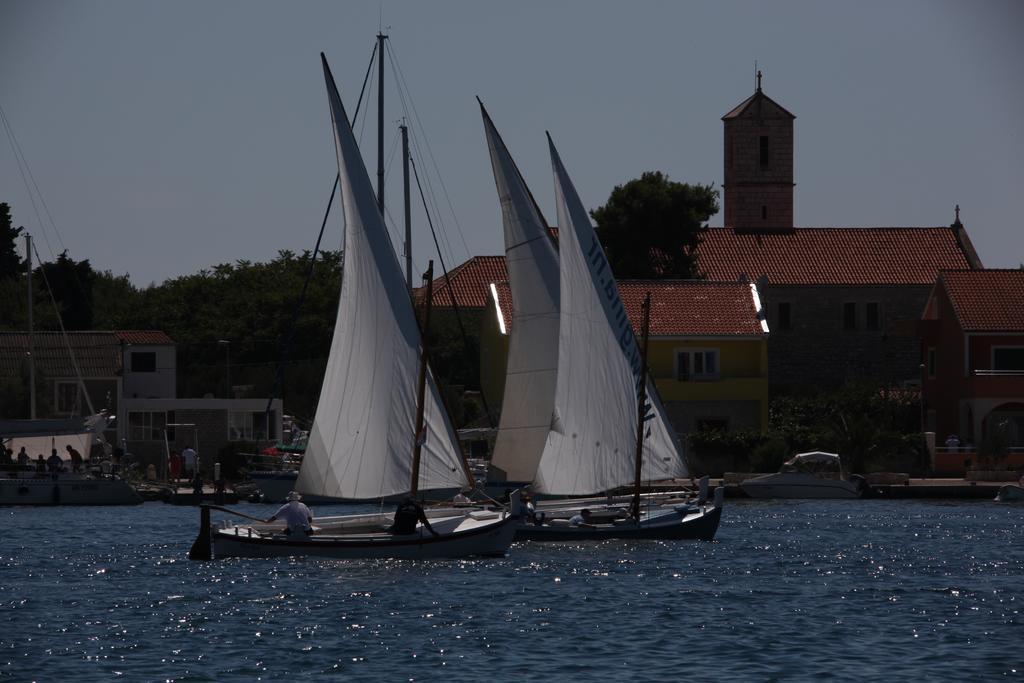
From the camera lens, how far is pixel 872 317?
309 ft

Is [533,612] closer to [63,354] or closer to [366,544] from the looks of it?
[366,544]

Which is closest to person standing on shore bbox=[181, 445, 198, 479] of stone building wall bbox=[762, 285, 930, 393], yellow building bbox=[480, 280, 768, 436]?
yellow building bbox=[480, 280, 768, 436]

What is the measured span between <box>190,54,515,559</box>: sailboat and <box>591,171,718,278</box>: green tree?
53.2 metres

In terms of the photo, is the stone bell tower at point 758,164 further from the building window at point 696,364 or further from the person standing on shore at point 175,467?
the person standing on shore at point 175,467

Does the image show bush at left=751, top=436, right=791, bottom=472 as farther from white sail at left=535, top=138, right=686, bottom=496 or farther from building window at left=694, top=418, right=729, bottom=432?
white sail at left=535, top=138, right=686, bottom=496

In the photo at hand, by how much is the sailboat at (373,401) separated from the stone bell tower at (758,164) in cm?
6586

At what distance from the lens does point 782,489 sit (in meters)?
67.3

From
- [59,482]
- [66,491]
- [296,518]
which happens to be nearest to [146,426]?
[59,482]

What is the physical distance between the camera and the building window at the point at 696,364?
78.5m

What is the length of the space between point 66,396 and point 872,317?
1565 inches

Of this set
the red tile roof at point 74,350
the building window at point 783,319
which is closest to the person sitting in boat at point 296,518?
the red tile roof at point 74,350

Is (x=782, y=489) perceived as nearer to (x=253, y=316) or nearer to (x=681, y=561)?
(x=681, y=561)

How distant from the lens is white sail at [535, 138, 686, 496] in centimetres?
4656

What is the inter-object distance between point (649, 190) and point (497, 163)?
47780 millimetres
